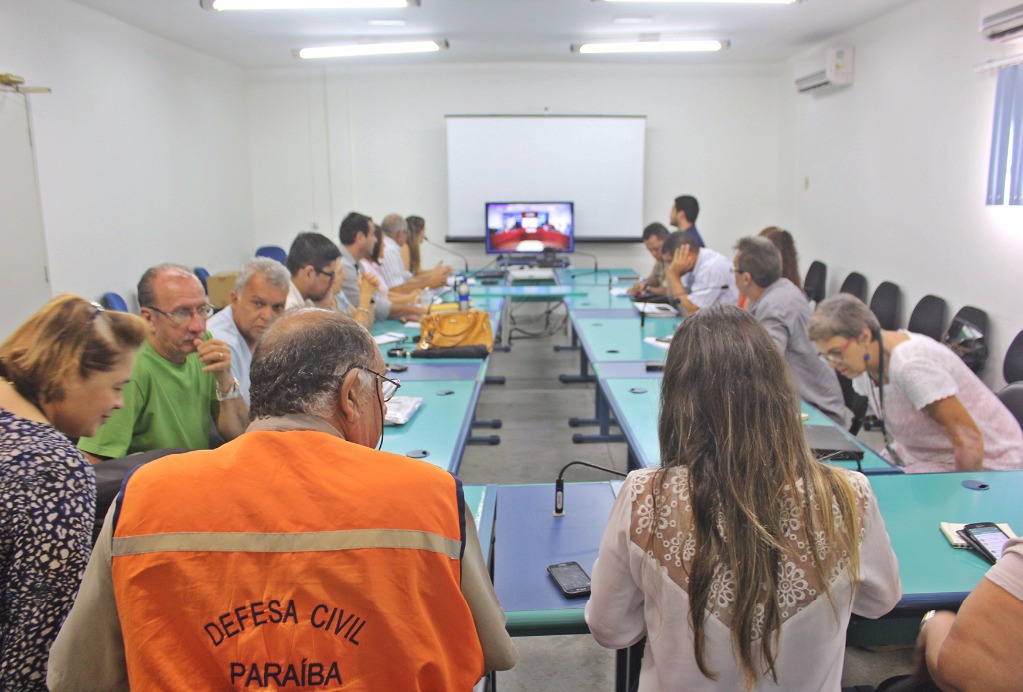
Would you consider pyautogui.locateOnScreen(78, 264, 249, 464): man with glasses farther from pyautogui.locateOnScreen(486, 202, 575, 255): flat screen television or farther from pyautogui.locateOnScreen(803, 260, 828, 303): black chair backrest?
pyautogui.locateOnScreen(486, 202, 575, 255): flat screen television

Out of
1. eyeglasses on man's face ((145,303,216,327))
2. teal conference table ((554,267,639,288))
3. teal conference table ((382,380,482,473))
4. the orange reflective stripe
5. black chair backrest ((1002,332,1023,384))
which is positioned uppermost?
eyeglasses on man's face ((145,303,216,327))

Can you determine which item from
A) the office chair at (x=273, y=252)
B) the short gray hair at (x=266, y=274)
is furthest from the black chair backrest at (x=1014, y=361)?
the office chair at (x=273, y=252)

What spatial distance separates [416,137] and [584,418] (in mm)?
4547

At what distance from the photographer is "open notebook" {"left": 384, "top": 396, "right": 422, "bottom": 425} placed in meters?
2.78

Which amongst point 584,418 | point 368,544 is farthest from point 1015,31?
point 368,544

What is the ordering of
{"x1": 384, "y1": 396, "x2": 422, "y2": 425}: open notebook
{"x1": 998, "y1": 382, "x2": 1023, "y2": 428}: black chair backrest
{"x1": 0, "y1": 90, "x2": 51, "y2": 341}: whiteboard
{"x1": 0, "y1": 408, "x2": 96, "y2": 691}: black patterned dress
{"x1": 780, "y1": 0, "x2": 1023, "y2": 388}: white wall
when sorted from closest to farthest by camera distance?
1. {"x1": 0, "y1": 408, "x2": 96, "y2": 691}: black patterned dress
2. {"x1": 998, "y1": 382, "x2": 1023, "y2": 428}: black chair backrest
3. {"x1": 384, "y1": 396, "x2": 422, "y2": 425}: open notebook
4. {"x1": 0, "y1": 90, "x2": 51, "y2": 341}: whiteboard
5. {"x1": 780, "y1": 0, "x2": 1023, "y2": 388}: white wall

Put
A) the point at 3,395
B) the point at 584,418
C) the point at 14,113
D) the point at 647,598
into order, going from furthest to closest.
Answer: the point at 584,418
the point at 14,113
the point at 3,395
the point at 647,598

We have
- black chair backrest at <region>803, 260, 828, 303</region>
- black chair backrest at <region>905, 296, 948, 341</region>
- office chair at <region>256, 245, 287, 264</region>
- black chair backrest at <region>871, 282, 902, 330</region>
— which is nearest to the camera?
black chair backrest at <region>905, 296, 948, 341</region>

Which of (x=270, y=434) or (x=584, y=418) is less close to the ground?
(x=270, y=434)

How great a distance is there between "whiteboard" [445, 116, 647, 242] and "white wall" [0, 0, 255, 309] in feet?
8.09

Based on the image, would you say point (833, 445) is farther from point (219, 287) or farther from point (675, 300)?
point (219, 287)

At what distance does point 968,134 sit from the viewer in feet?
15.9

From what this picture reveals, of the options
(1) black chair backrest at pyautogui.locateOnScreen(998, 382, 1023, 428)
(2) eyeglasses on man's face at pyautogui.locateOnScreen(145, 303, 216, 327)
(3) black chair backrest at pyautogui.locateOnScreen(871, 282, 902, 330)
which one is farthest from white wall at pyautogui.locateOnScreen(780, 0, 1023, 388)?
(2) eyeglasses on man's face at pyautogui.locateOnScreen(145, 303, 216, 327)

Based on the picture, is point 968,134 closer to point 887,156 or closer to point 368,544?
point 887,156
